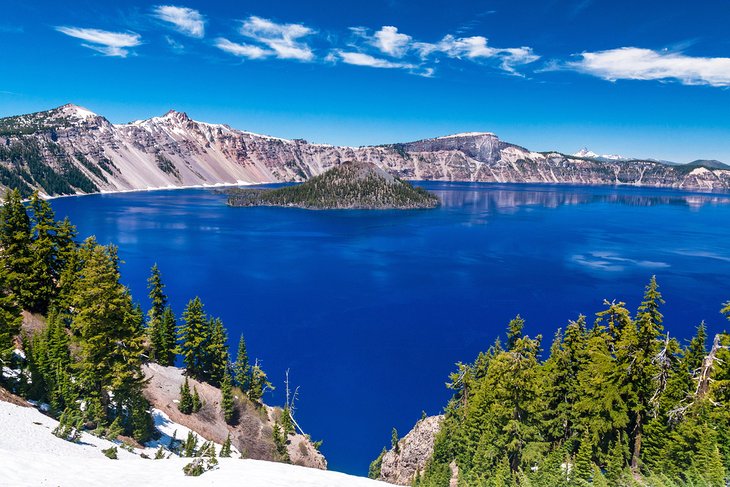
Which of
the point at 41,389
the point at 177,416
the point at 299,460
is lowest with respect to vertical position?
the point at 299,460

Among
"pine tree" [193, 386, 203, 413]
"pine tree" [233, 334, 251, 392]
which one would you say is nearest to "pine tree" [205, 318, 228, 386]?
"pine tree" [233, 334, 251, 392]

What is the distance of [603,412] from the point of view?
97.8 feet

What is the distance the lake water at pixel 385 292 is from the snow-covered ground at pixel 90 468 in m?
24.7

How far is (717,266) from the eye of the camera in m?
129

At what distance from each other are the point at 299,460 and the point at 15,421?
79.4ft

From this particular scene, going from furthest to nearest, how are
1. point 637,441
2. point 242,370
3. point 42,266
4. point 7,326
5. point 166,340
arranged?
point 166,340 → point 242,370 → point 42,266 → point 7,326 → point 637,441

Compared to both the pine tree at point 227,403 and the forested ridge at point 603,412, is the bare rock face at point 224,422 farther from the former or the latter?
the forested ridge at point 603,412

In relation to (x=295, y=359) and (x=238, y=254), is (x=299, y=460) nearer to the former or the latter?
(x=295, y=359)

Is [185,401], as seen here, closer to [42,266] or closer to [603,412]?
[42,266]

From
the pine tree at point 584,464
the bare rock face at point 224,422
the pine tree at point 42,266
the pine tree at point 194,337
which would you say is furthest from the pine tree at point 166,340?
the pine tree at point 584,464

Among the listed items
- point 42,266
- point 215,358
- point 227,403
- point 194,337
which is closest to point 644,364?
point 227,403

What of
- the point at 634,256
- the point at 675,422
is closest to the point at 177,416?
the point at 675,422

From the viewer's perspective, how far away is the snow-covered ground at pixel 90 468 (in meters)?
18.6

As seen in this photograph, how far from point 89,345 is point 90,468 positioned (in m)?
14.2
